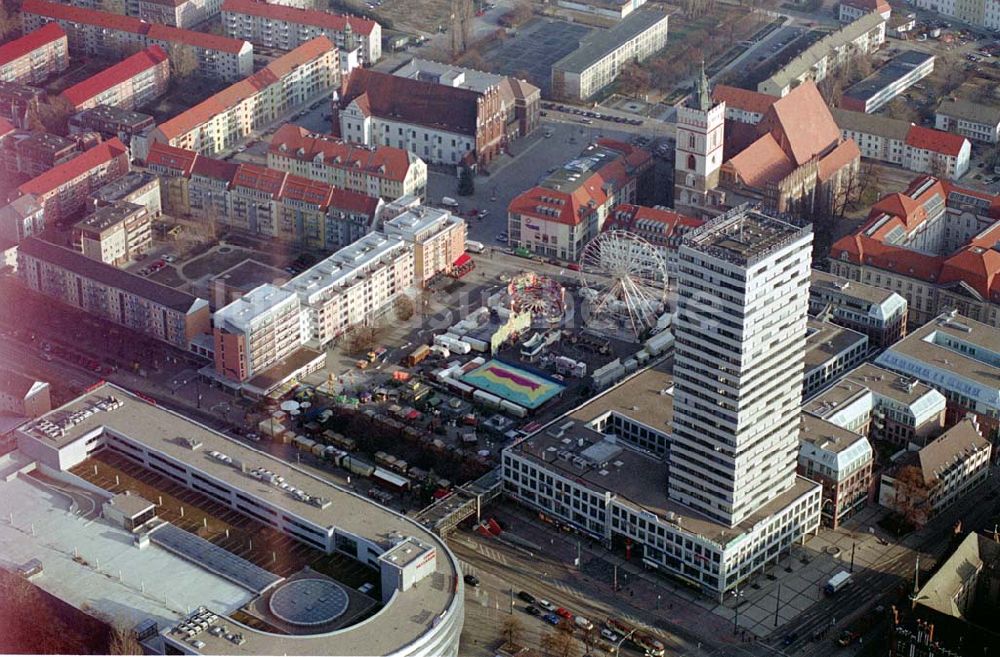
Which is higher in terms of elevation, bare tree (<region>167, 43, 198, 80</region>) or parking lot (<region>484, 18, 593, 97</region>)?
bare tree (<region>167, 43, 198, 80</region>)

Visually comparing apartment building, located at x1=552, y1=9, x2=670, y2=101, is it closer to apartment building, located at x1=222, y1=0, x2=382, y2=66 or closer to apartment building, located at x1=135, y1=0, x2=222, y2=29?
apartment building, located at x1=222, y1=0, x2=382, y2=66

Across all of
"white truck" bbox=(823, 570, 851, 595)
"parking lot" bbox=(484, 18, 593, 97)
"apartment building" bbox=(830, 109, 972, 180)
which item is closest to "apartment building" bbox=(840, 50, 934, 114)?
"apartment building" bbox=(830, 109, 972, 180)

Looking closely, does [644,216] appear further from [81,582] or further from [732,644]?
[81,582]

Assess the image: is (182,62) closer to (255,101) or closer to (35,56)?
(255,101)

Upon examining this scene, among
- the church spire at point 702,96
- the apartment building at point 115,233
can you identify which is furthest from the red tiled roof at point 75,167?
the church spire at point 702,96

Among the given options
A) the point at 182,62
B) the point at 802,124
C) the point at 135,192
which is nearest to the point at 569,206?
the point at 802,124
